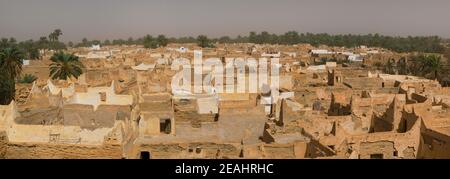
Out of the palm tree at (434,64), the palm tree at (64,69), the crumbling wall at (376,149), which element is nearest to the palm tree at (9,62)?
the palm tree at (64,69)

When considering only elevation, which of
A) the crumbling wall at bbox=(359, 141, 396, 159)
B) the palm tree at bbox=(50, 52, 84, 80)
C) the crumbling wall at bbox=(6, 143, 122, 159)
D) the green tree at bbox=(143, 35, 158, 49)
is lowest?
the crumbling wall at bbox=(359, 141, 396, 159)

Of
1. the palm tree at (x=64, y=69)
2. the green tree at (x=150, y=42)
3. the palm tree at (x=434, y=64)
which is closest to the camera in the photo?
the palm tree at (x=64, y=69)

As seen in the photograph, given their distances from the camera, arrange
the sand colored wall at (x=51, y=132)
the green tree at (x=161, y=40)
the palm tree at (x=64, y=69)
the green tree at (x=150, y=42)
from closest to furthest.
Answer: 1. the sand colored wall at (x=51, y=132)
2. the palm tree at (x=64, y=69)
3. the green tree at (x=150, y=42)
4. the green tree at (x=161, y=40)

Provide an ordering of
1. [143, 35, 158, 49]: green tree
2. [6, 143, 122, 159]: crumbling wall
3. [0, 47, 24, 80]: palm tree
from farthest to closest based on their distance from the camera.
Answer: [143, 35, 158, 49]: green tree < [0, 47, 24, 80]: palm tree < [6, 143, 122, 159]: crumbling wall

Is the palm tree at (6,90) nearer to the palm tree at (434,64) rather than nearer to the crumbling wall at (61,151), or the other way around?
the crumbling wall at (61,151)

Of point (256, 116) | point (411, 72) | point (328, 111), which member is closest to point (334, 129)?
point (256, 116)

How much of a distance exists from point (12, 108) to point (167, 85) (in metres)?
11.2

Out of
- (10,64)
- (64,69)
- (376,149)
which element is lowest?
(376,149)

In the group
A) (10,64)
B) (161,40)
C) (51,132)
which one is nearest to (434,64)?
(10,64)

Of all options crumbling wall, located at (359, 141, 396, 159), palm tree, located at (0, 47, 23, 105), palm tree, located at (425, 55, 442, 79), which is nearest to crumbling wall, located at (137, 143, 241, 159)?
crumbling wall, located at (359, 141, 396, 159)

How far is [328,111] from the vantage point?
19750 millimetres

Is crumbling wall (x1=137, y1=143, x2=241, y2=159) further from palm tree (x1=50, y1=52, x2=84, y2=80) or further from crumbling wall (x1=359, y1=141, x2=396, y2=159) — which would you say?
palm tree (x1=50, y1=52, x2=84, y2=80)

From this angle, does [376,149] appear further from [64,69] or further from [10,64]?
[10,64]
